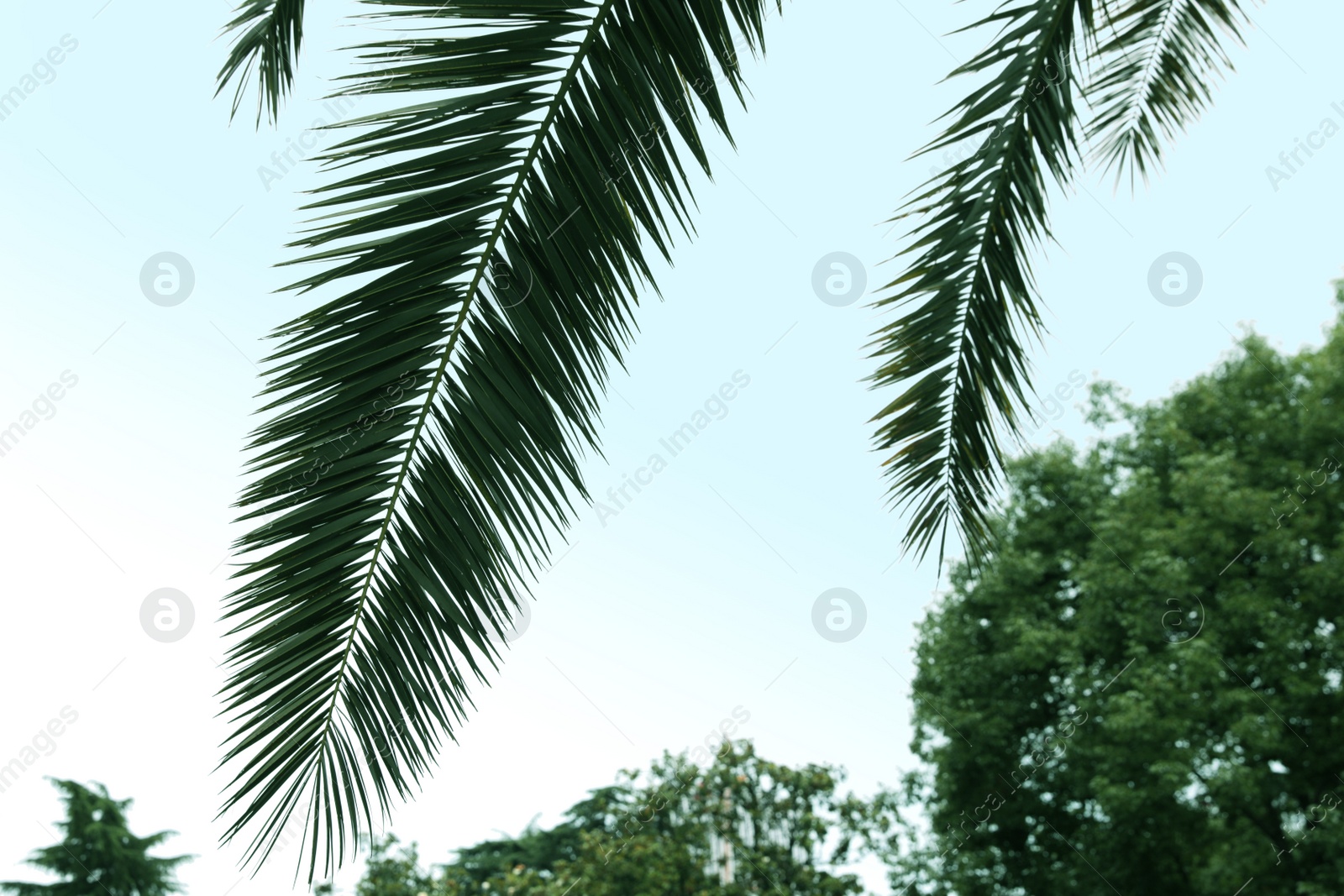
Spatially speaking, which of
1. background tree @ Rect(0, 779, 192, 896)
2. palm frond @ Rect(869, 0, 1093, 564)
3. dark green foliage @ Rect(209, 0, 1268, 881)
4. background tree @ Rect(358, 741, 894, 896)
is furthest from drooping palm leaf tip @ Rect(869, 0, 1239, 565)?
background tree @ Rect(0, 779, 192, 896)

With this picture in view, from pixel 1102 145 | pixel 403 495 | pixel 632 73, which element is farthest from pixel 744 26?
pixel 1102 145

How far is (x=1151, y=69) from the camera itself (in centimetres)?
469

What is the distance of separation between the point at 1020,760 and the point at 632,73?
14979 millimetres

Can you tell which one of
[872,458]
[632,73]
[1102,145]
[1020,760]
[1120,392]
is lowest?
[1020,760]

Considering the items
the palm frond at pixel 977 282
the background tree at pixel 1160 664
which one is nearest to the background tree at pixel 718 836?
the background tree at pixel 1160 664

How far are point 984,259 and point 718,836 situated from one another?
49.6ft

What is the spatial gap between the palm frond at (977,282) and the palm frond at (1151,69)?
96 centimetres

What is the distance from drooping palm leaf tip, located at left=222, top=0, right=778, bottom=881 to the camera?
5.97 ft

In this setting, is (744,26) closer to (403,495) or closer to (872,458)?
(403,495)

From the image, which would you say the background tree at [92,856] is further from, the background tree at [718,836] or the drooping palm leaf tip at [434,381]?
the drooping palm leaf tip at [434,381]

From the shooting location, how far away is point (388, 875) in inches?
727

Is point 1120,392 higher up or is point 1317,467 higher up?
point 1120,392

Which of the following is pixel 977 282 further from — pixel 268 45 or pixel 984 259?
pixel 268 45

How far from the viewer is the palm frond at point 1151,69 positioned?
13.8 ft
